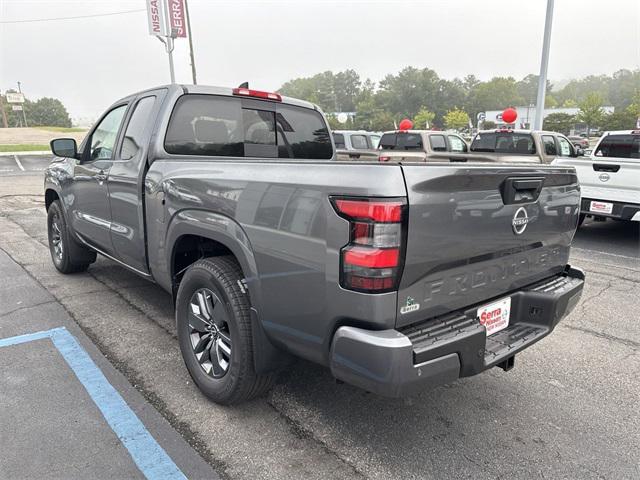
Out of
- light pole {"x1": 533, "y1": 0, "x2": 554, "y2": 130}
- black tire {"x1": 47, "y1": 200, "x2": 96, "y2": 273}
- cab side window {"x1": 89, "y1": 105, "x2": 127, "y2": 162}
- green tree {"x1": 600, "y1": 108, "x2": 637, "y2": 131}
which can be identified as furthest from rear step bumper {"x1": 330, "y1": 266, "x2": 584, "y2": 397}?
green tree {"x1": 600, "y1": 108, "x2": 637, "y2": 131}

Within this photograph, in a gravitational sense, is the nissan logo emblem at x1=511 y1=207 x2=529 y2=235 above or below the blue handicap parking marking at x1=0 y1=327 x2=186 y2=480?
above

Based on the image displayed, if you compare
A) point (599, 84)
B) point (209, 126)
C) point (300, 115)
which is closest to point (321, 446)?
point (209, 126)

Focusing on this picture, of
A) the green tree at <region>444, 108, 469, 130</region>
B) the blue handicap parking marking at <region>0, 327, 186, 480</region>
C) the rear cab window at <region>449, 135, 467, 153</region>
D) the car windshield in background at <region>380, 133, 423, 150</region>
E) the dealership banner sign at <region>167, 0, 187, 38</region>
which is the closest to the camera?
the blue handicap parking marking at <region>0, 327, 186, 480</region>

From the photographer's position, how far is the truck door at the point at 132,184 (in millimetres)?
3375

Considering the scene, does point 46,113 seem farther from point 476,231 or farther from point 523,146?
point 476,231

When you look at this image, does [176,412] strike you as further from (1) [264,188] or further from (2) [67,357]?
(1) [264,188]

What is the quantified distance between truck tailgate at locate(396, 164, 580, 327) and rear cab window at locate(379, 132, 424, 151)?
1050 cm

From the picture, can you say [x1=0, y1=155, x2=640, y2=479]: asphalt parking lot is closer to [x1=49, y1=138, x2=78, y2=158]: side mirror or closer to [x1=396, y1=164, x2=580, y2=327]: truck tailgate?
[x1=396, y1=164, x2=580, y2=327]: truck tailgate

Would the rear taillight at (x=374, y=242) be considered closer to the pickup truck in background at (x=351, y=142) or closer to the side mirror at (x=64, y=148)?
the side mirror at (x=64, y=148)

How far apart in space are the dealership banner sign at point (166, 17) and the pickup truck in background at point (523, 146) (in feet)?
61.9

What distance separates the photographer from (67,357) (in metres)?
3.30

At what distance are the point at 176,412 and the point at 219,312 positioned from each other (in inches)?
25.1

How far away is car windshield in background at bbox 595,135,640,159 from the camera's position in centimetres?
759

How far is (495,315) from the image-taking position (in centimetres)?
237
